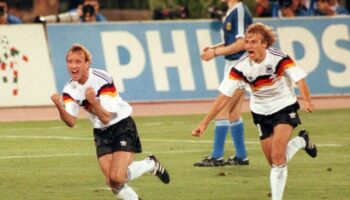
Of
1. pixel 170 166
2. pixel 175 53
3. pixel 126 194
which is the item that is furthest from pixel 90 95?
pixel 175 53

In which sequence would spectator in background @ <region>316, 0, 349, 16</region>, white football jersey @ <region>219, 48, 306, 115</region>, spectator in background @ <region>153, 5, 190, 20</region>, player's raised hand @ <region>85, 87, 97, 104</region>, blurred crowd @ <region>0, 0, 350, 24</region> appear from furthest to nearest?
spectator in background @ <region>153, 5, 190, 20</region>, spectator in background @ <region>316, 0, 349, 16</region>, blurred crowd @ <region>0, 0, 350, 24</region>, white football jersey @ <region>219, 48, 306, 115</region>, player's raised hand @ <region>85, 87, 97, 104</region>

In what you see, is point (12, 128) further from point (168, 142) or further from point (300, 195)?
point (300, 195)

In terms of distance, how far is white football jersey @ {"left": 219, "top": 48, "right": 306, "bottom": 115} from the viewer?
15188 mm

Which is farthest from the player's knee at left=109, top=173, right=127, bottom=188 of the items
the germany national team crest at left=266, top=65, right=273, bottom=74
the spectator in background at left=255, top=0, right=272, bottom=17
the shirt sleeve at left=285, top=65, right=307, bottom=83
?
the spectator in background at left=255, top=0, right=272, bottom=17

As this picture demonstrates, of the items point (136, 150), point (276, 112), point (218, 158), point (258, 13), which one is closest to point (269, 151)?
point (276, 112)

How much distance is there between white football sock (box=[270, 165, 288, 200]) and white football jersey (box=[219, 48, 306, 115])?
3.06 ft

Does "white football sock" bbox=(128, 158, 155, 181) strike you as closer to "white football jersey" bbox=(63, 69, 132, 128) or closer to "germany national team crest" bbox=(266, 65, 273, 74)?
"white football jersey" bbox=(63, 69, 132, 128)

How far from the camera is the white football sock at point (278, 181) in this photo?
14.5 m

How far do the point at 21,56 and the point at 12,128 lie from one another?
3.47 meters

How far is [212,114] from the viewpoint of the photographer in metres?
14.8

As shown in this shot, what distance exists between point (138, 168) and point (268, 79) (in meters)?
1.78

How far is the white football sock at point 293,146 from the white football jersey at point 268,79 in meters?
0.67

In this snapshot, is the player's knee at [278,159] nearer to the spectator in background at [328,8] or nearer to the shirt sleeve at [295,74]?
the shirt sleeve at [295,74]

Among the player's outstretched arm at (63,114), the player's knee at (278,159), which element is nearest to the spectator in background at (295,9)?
the player's knee at (278,159)
